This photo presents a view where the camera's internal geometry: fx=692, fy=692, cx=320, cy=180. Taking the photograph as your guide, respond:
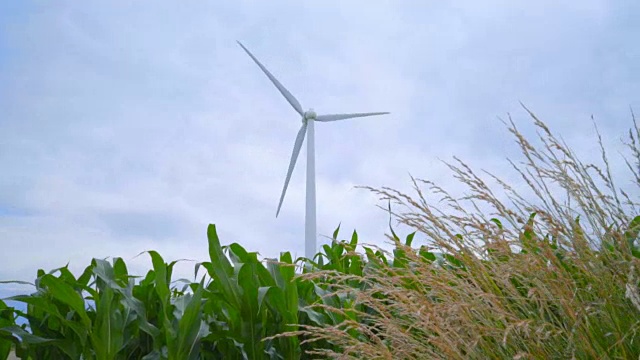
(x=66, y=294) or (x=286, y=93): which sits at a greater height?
(x=286, y=93)

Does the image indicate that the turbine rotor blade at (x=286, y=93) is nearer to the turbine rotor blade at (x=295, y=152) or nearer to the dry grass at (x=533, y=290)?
the turbine rotor blade at (x=295, y=152)

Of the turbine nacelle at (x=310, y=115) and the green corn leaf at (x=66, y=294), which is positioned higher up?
the turbine nacelle at (x=310, y=115)

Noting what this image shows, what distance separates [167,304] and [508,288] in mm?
1232

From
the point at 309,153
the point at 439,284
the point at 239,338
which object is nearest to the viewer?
the point at 439,284

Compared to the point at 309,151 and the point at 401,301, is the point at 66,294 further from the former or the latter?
the point at 309,151

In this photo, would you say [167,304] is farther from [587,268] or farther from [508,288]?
[587,268]

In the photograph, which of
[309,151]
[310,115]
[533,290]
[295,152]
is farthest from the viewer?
[310,115]

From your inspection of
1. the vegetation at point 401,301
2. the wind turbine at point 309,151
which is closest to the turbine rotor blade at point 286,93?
the wind turbine at point 309,151

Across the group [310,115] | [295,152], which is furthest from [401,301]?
[310,115]

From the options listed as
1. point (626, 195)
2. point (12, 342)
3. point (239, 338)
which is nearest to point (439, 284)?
point (626, 195)

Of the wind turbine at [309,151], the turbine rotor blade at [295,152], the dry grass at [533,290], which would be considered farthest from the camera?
the wind turbine at [309,151]

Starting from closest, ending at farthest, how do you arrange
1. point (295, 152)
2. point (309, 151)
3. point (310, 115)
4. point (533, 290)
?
point (533, 290)
point (295, 152)
point (309, 151)
point (310, 115)

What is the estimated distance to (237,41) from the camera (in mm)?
12117

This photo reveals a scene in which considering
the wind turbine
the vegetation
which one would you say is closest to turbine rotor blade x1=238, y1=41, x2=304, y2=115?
the wind turbine
